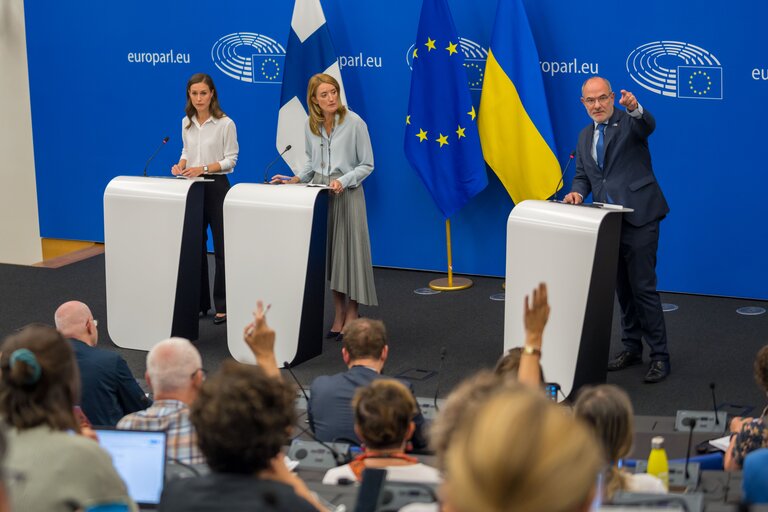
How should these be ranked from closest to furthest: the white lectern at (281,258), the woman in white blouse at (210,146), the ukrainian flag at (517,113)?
the white lectern at (281,258) → the woman in white blouse at (210,146) → the ukrainian flag at (517,113)

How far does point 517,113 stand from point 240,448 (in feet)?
18.2

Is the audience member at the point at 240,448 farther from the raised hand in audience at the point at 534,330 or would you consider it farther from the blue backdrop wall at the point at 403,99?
the blue backdrop wall at the point at 403,99

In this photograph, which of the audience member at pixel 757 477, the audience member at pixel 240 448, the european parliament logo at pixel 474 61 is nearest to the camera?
the audience member at pixel 240 448

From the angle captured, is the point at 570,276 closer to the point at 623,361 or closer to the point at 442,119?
the point at 623,361

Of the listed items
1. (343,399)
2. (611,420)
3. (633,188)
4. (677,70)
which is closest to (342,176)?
(633,188)

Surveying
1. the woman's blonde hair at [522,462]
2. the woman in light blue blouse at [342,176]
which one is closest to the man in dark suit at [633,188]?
the woman in light blue blouse at [342,176]

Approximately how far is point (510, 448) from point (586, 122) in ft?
21.1

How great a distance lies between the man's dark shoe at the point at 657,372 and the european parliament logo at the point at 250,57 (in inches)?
157

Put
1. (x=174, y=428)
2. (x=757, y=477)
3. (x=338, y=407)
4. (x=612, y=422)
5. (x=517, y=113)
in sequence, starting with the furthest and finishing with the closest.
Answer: (x=517, y=113) → (x=338, y=407) → (x=174, y=428) → (x=757, y=477) → (x=612, y=422)

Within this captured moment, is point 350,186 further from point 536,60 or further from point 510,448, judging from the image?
point 510,448

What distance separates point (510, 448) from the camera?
123cm

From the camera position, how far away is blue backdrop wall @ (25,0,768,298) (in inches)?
279

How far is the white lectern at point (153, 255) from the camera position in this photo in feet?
20.9

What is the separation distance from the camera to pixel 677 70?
23.4 ft
